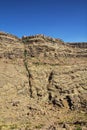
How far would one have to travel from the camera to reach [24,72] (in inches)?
3031

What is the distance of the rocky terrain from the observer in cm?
6216

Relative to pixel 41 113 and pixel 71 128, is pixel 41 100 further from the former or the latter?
pixel 71 128

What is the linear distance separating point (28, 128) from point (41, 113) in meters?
8.77

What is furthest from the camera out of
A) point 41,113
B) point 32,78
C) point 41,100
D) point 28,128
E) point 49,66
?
point 49,66

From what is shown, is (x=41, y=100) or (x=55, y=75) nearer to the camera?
(x=41, y=100)

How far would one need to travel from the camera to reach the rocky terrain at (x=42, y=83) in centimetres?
6216

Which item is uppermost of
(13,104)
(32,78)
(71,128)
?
(32,78)

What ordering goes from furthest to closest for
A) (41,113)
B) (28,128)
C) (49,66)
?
1. (49,66)
2. (41,113)
3. (28,128)

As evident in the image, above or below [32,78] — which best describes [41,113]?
below

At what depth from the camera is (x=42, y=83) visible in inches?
3004

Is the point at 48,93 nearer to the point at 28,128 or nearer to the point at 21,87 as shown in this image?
the point at 21,87

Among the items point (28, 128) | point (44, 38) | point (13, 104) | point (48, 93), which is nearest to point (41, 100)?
point (48, 93)

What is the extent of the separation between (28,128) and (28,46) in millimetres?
30835

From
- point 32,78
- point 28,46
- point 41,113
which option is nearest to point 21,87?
point 32,78
